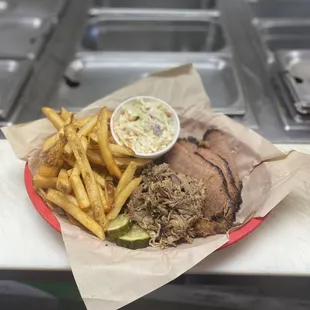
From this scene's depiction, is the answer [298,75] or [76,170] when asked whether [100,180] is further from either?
[298,75]

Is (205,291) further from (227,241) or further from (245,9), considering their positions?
(245,9)

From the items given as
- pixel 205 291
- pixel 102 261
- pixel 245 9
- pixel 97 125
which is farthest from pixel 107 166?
pixel 245 9

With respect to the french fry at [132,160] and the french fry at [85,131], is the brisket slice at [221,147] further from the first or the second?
the french fry at [85,131]

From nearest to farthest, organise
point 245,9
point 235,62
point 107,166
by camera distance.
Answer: point 107,166 < point 235,62 < point 245,9

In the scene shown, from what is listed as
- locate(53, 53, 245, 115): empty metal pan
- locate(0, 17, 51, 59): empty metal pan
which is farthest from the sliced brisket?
locate(0, 17, 51, 59): empty metal pan

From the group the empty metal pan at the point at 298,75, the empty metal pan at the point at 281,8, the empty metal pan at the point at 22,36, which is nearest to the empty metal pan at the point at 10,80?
the empty metal pan at the point at 22,36

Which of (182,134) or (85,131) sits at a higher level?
(85,131)

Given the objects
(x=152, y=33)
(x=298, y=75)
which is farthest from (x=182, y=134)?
(x=152, y=33)

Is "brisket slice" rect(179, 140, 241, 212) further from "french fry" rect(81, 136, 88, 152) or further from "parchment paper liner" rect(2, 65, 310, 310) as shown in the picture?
"french fry" rect(81, 136, 88, 152)
